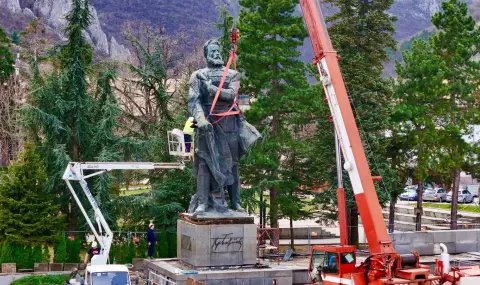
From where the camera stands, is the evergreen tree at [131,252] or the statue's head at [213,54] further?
the evergreen tree at [131,252]

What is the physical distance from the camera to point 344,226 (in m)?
19.3

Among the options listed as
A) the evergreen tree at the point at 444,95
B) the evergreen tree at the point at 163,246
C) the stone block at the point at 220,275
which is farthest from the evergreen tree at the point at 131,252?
the evergreen tree at the point at 444,95

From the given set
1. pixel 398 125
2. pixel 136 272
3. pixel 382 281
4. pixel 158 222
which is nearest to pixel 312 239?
pixel 398 125

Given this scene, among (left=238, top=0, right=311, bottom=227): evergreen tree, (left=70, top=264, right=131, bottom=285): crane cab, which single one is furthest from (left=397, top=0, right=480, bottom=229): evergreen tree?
(left=70, top=264, right=131, bottom=285): crane cab

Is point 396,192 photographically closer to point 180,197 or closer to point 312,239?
point 312,239

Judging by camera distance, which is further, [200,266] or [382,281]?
[200,266]

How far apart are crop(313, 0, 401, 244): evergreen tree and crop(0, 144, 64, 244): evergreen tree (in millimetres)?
10780

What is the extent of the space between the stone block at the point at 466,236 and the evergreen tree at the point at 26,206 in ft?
47.0

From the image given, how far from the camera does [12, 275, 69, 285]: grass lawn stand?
21.3m

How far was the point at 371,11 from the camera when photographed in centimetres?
3045

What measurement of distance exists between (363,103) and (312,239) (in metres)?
7.65

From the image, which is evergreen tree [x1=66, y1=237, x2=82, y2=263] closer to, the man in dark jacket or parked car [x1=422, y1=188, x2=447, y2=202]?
the man in dark jacket

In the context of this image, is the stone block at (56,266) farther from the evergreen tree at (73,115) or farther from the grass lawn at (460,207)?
the grass lawn at (460,207)

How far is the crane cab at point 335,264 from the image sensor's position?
16.4 meters
